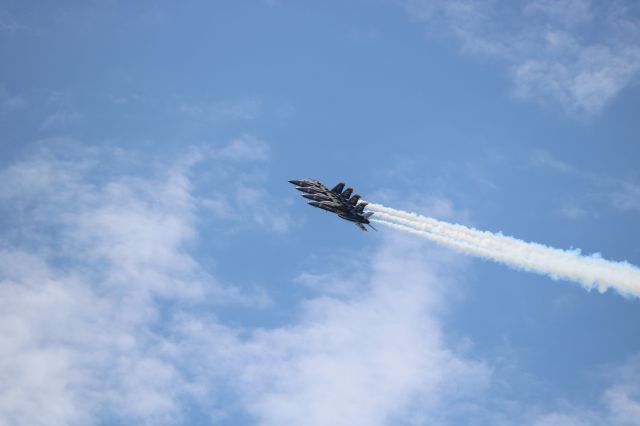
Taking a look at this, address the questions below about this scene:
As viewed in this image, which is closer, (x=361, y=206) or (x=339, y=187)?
(x=361, y=206)

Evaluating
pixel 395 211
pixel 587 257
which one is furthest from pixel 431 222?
pixel 587 257

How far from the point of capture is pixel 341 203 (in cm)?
12238

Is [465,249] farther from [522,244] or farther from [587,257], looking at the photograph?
[587,257]

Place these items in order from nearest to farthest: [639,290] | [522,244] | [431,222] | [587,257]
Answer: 1. [639,290]
2. [587,257]
3. [522,244]
4. [431,222]

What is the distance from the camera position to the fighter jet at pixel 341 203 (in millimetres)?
121188

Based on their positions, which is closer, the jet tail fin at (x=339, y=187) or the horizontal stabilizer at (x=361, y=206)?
the horizontal stabilizer at (x=361, y=206)

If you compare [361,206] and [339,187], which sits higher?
[339,187]

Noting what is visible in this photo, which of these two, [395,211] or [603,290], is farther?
[395,211]

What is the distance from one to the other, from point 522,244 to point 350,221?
31.0 metres

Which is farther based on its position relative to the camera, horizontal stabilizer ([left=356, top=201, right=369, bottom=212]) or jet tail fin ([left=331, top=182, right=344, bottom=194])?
jet tail fin ([left=331, top=182, right=344, bottom=194])

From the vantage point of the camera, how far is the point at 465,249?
4338 inches

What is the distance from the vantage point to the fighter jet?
4771 inches

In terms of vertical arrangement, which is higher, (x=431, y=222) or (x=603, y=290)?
(x=431, y=222)

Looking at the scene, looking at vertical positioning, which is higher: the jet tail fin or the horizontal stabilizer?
the jet tail fin
